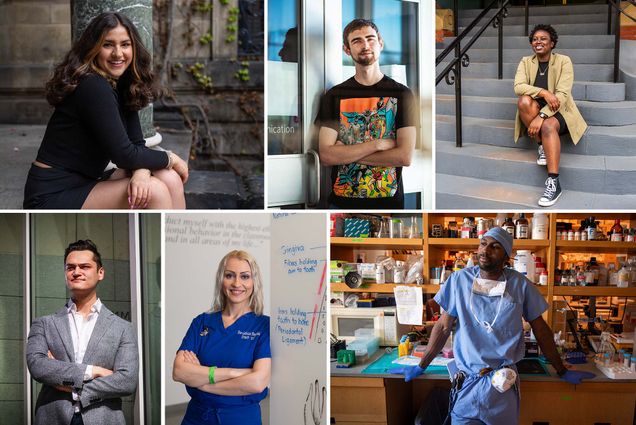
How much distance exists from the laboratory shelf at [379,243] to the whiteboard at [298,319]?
11 centimetres

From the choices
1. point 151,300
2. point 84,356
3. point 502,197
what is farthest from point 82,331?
point 502,197

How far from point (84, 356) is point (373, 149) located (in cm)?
156

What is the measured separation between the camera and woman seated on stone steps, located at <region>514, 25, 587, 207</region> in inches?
153

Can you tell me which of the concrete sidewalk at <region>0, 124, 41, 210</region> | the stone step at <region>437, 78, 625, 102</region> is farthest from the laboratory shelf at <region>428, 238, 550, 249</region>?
the concrete sidewalk at <region>0, 124, 41, 210</region>

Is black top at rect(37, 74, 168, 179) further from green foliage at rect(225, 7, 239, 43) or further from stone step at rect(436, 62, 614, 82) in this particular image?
stone step at rect(436, 62, 614, 82)

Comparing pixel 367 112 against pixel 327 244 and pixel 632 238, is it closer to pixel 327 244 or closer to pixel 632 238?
pixel 327 244

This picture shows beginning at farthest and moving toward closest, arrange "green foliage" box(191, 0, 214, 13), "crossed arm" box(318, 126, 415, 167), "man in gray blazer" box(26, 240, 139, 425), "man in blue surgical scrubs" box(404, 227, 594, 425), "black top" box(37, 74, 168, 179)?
"green foliage" box(191, 0, 214, 13), "man in gray blazer" box(26, 240, 139, 425), "crossed arm" box(318, 126, 415, 167), "man in blue surgical scrubs" box(404, 227, 594, 425), "black top" box(37, 74, 168, 179)

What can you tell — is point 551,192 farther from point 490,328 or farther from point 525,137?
point 490,328

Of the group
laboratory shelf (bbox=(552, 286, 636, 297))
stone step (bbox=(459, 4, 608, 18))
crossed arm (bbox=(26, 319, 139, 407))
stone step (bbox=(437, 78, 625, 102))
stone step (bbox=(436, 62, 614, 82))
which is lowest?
crossed arm (bbox=(26, 319, 139, 407))

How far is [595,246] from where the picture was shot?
13.4ft

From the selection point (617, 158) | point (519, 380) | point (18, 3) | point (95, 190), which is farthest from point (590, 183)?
point (18, 3)

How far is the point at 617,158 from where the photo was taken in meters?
3.91

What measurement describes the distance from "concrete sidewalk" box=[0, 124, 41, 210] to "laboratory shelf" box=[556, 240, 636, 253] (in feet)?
7.58

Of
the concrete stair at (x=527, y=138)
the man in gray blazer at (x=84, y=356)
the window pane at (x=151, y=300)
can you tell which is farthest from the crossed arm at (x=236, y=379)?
the concrete stair at (x=527, y=138)
